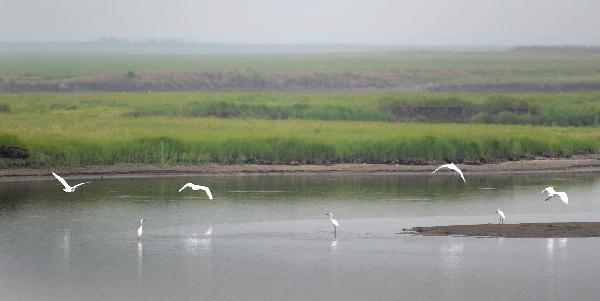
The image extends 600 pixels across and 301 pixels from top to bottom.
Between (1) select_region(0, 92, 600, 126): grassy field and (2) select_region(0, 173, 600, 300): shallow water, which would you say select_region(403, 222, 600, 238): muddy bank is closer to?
(2) select_region(0, 173, 600, 300): shallow water

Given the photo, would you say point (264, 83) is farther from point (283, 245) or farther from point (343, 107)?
point (283, 245)

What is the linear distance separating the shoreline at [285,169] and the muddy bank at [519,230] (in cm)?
1238

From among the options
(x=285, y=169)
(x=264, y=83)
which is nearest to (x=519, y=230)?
(x=285, y=169)

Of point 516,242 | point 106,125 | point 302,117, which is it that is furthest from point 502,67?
point 516,242

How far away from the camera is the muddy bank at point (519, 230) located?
95.4 feet

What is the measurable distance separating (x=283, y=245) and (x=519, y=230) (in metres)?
5.53

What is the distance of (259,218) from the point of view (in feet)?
105

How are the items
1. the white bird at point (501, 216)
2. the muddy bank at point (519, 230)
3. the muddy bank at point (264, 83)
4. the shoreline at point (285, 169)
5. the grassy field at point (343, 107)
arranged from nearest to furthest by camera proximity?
1. the muddy bank at point (519, 230)
2. the white bird at point (501, 216)
3. the shoreline at point (285, 169)
4. the grassy field at point (343, 107)
5. the muddy bank at point (264, 83)

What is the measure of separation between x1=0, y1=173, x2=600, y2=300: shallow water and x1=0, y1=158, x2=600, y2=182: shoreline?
4.10ft

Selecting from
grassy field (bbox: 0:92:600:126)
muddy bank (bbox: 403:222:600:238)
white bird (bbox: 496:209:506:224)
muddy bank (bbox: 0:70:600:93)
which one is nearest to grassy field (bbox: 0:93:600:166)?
grassy field (bbox: 0:92:600:126)

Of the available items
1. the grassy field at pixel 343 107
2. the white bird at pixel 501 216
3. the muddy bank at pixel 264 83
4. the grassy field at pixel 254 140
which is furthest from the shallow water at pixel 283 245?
the muddy bank at pixel 264 83

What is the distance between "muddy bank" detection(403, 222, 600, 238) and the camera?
95.4 feet

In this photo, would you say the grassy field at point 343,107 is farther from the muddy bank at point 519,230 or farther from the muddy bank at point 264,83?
the muddy bank at point 519,230

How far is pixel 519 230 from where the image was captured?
29562 millimetres
